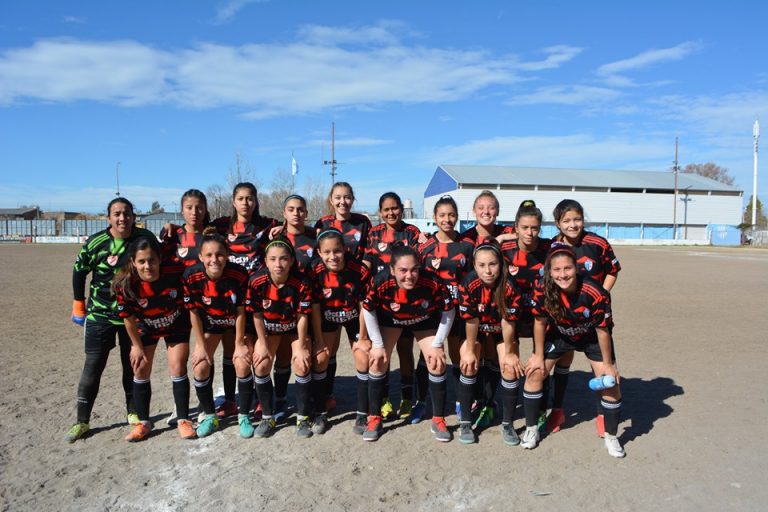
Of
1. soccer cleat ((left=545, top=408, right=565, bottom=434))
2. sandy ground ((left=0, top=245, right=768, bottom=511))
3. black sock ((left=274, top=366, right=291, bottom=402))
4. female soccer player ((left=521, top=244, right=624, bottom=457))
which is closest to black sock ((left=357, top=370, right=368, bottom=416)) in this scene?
sandy ground ((left=0, top=245, right=768, bottom=511))

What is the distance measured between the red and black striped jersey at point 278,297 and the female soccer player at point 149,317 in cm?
61

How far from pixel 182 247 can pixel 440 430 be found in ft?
8.93

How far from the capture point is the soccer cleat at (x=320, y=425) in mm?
4340

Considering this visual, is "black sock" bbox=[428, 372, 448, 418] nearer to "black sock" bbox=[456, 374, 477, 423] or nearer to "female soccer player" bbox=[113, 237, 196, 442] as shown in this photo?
"black sock" bbox=[456, 374, 477, 423]

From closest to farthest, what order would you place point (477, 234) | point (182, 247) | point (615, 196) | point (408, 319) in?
point (408, 319), point (182, 247), point (477, 234), point (615, 196)

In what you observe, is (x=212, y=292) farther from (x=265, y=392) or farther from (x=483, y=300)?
(x=483, y=300)

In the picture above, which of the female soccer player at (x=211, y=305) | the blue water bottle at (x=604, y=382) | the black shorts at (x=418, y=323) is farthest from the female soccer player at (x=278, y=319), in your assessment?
the blue water bottle at (x=604, y=382)

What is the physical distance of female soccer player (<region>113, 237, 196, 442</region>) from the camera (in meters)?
4.07

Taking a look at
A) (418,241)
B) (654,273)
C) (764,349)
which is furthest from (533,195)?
(418,241)

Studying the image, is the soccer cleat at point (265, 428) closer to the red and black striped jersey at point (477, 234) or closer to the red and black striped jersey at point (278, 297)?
the red and black striped jersey at point (278, 297)

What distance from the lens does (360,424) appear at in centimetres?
442

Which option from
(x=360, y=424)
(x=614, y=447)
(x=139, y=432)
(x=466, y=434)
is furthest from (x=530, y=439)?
(x=139, y=432)

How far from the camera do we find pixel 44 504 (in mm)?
3209

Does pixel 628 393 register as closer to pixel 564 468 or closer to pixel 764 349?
pixel 564 468
